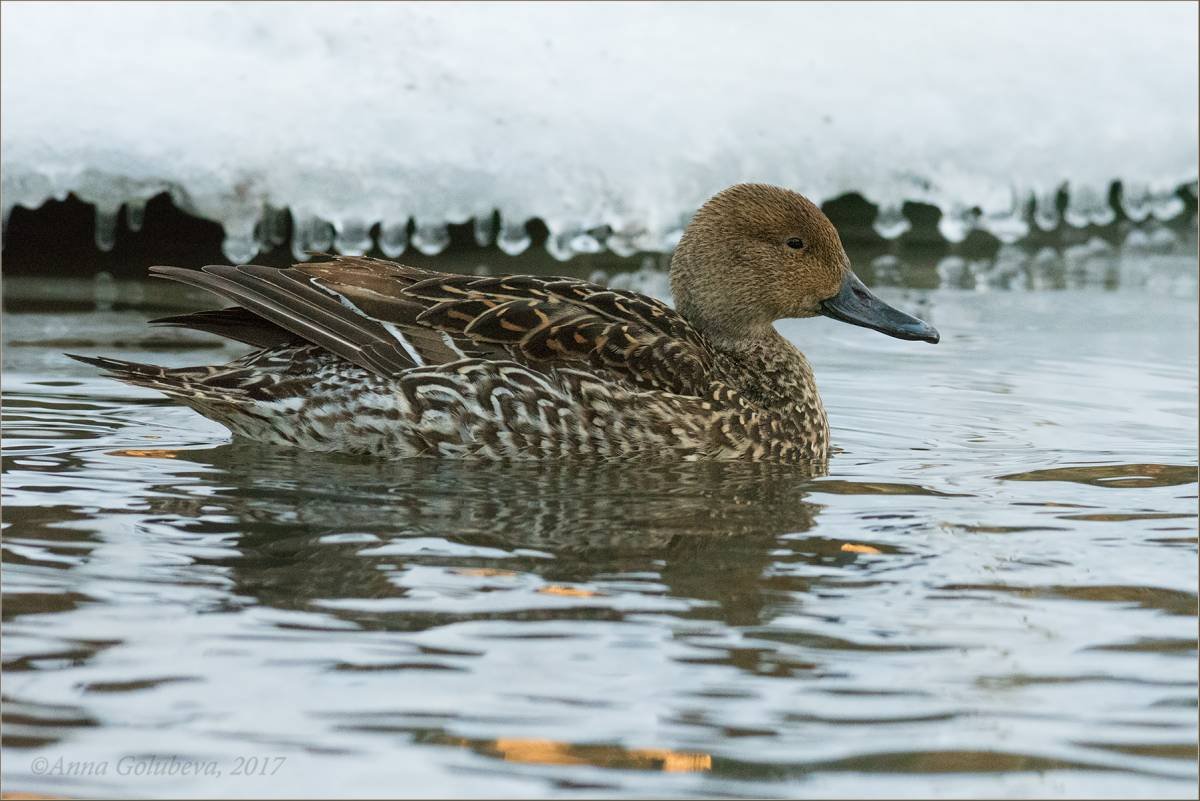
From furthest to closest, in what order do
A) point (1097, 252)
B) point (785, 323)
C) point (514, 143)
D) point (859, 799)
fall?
point (1097, 252)
point (514, 143)
point (785, 323)
point (859, 799)

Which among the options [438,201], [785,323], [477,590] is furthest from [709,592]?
[438,201]

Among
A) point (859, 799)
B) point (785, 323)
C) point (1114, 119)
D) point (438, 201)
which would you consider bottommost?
point (859, 799)

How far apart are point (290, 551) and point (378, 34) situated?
21.5ft

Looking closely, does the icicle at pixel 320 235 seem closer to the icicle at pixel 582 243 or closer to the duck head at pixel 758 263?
the icicle at pixel 582 243

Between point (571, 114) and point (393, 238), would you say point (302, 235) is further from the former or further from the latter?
point (571, 114)

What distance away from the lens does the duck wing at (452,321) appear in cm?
599

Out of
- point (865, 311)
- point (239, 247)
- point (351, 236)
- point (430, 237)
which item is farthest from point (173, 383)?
point (430, 237)

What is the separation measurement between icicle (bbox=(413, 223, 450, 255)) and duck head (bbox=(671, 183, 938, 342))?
3567 mm

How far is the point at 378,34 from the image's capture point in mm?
10773

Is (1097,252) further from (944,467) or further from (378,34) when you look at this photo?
(944,467)

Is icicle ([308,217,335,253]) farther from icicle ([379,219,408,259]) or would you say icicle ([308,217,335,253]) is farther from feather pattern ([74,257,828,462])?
feather pattern ([74,257,828,462])

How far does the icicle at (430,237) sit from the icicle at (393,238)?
78mm

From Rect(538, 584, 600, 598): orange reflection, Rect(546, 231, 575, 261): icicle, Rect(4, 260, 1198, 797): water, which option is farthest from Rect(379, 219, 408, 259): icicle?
Rect(538, 584, 600, 598): orange reflection

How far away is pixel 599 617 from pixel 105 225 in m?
6.23
